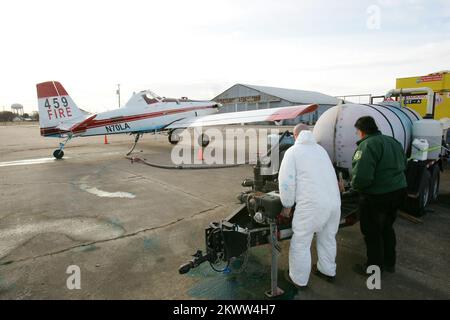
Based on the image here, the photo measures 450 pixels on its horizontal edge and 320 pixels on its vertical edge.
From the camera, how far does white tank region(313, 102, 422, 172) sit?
16.1ft

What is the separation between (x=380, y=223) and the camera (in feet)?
11.3

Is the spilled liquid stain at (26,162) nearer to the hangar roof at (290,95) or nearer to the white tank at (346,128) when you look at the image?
the white tank at (346,128)

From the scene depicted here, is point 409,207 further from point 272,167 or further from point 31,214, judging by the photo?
point 31,214

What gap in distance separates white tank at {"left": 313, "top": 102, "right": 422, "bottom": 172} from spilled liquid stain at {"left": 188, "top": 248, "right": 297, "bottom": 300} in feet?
7.62

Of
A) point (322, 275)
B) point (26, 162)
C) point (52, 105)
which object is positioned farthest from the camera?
point (52, 105)

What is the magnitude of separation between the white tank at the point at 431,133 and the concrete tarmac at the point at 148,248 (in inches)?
44.9

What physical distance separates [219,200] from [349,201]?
2765mm

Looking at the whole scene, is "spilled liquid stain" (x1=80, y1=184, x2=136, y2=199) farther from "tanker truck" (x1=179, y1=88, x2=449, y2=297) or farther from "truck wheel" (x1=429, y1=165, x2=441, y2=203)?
"truck wheel" (x1=429, y1=165, x2=441, y2=203)

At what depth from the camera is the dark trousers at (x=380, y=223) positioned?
341cm

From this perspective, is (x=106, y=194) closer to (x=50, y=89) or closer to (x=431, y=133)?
(x=431, y=133)

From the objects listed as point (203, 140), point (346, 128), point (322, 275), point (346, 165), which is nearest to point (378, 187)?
point (322, 275)

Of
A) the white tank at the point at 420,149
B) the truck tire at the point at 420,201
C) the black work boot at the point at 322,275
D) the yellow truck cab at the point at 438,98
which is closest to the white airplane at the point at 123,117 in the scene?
the yellow truck cab at the point at 438,98

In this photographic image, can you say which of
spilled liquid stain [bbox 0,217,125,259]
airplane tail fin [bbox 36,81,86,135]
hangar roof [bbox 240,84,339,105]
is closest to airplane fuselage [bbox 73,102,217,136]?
airplane tail fin [bbox 36,81,86,135]

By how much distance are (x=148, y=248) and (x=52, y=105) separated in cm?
1194
